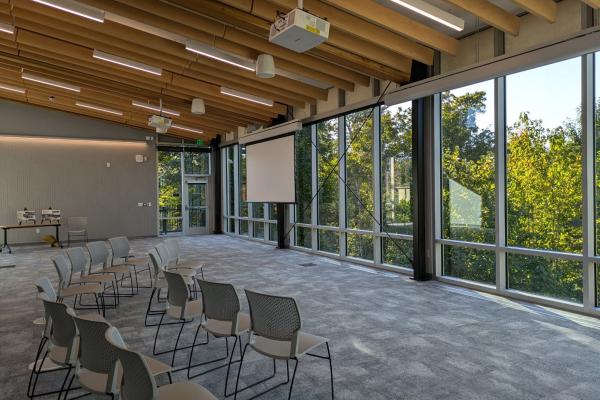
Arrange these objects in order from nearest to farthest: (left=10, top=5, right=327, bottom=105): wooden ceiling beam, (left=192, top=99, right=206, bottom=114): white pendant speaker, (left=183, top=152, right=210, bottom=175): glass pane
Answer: (left=10, top=5, right=327, bottom=105): wooden ceiling beam → (left=192, top=99, right=206, bottom=114): white pendant speaker → (left=183, top=152, right=210, bottom=175): glass pane

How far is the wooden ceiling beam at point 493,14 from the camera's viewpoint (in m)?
4.96

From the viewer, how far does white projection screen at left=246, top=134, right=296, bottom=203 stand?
33.2ft

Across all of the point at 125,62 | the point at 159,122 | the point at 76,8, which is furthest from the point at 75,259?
the point at 159,122

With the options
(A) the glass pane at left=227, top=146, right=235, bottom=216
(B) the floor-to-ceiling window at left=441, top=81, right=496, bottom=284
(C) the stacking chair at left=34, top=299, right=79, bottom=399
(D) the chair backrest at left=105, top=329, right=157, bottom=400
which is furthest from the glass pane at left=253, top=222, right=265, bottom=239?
(D) the chair backrest at left=105, top=329, right=157, bottom=400

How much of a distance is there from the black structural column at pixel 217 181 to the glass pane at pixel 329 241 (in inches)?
263

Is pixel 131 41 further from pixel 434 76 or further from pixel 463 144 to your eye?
pixel 463 144

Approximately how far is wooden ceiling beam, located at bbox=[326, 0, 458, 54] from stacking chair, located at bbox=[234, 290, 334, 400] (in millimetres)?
3557

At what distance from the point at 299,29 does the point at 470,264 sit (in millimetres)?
4577

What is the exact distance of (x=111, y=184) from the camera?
14281 millimetres

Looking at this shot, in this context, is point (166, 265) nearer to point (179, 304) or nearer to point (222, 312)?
point (179, 304)

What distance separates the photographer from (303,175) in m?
10.7

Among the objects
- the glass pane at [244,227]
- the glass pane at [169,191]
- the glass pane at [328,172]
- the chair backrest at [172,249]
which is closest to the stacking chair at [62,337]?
the chair backrest at [172,249]

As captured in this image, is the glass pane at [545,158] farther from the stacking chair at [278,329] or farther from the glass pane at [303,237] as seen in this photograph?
the glass pane at [303,237]

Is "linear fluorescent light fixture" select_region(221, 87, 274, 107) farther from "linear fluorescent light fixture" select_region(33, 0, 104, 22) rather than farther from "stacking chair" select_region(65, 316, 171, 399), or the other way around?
"stacking chair" select_region(65, 316, 171, 399)
